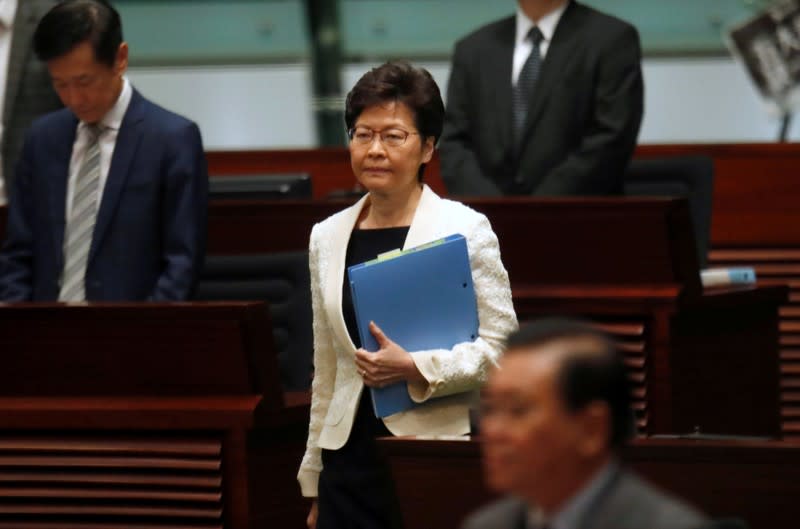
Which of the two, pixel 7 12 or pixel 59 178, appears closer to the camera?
pixel 59 178

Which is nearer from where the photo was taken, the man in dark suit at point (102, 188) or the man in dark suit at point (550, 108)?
the man in dark suit at point (102, 188)

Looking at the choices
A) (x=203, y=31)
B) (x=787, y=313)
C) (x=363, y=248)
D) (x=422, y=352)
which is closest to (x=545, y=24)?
(x=787, y=313)

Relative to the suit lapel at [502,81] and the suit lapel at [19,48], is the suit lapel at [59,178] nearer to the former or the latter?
the suit lapel at [19,48]

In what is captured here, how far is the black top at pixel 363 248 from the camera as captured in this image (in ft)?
9.19

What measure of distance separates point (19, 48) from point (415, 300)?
7.50 feet

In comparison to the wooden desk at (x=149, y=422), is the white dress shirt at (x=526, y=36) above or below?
above

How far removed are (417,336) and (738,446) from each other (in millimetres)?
552

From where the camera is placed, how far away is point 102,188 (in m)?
3.77

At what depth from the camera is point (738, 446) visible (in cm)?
261

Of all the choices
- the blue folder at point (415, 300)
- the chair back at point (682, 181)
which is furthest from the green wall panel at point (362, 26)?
the blue folder at point (415, 300)

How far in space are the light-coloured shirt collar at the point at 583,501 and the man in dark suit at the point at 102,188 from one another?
7.20ft

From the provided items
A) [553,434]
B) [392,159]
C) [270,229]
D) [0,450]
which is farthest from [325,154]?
[553,434]

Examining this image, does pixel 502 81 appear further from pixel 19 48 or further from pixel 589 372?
pixel 589 372

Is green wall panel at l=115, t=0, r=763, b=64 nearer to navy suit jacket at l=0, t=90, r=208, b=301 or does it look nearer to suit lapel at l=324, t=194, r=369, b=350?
navy suit jacket at l=0, t=90, r=208, b=301
